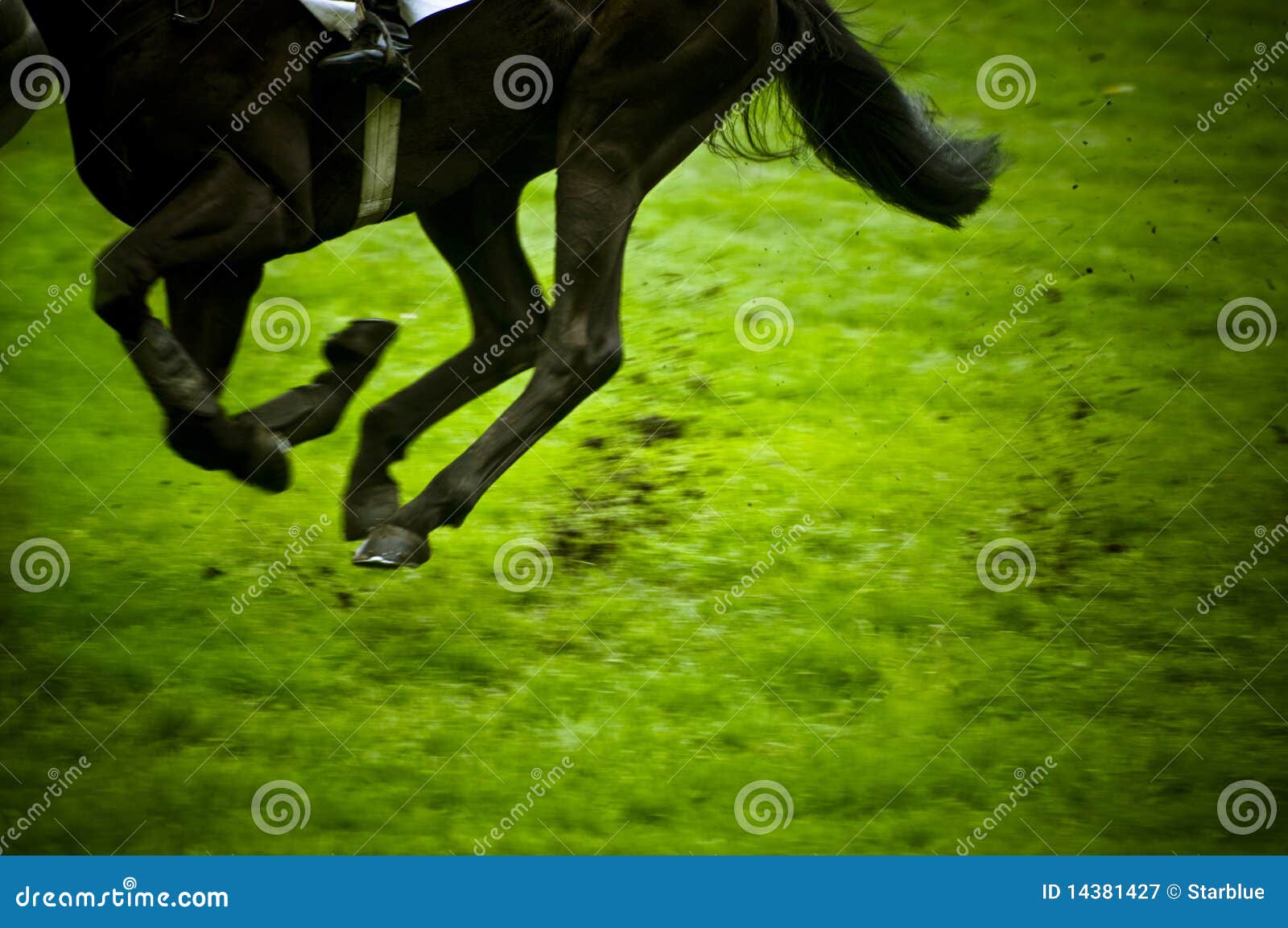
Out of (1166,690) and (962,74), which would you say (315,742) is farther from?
(962,74)

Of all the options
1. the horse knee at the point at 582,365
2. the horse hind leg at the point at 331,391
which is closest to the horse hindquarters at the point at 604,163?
the horse knee at the point at 582,365

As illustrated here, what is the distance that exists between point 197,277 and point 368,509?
1.00 m

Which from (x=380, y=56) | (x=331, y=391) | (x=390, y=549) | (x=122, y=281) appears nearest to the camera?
(x=122, y=281)

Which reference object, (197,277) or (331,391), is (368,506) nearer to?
(331,391)

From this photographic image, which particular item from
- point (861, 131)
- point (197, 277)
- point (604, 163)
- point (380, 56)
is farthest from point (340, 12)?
Result: point (861, 131)

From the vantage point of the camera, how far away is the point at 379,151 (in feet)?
14.8

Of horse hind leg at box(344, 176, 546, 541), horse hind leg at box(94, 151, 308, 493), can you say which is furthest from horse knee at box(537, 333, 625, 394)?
horse hind leg at box(94, 151, 308, 493)

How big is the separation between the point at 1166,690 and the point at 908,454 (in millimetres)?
1474

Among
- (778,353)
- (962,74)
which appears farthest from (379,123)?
(962,74)

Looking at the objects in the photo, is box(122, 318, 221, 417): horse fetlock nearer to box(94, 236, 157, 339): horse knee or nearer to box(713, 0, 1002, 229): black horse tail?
box(94, 236, 157, 339): horse knee

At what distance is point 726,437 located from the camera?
632cm

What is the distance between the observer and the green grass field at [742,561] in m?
4.75

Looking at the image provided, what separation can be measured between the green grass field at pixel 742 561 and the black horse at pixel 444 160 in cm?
46

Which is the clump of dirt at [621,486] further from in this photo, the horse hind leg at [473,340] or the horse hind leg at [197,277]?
the horse hind leg at [197,277]
